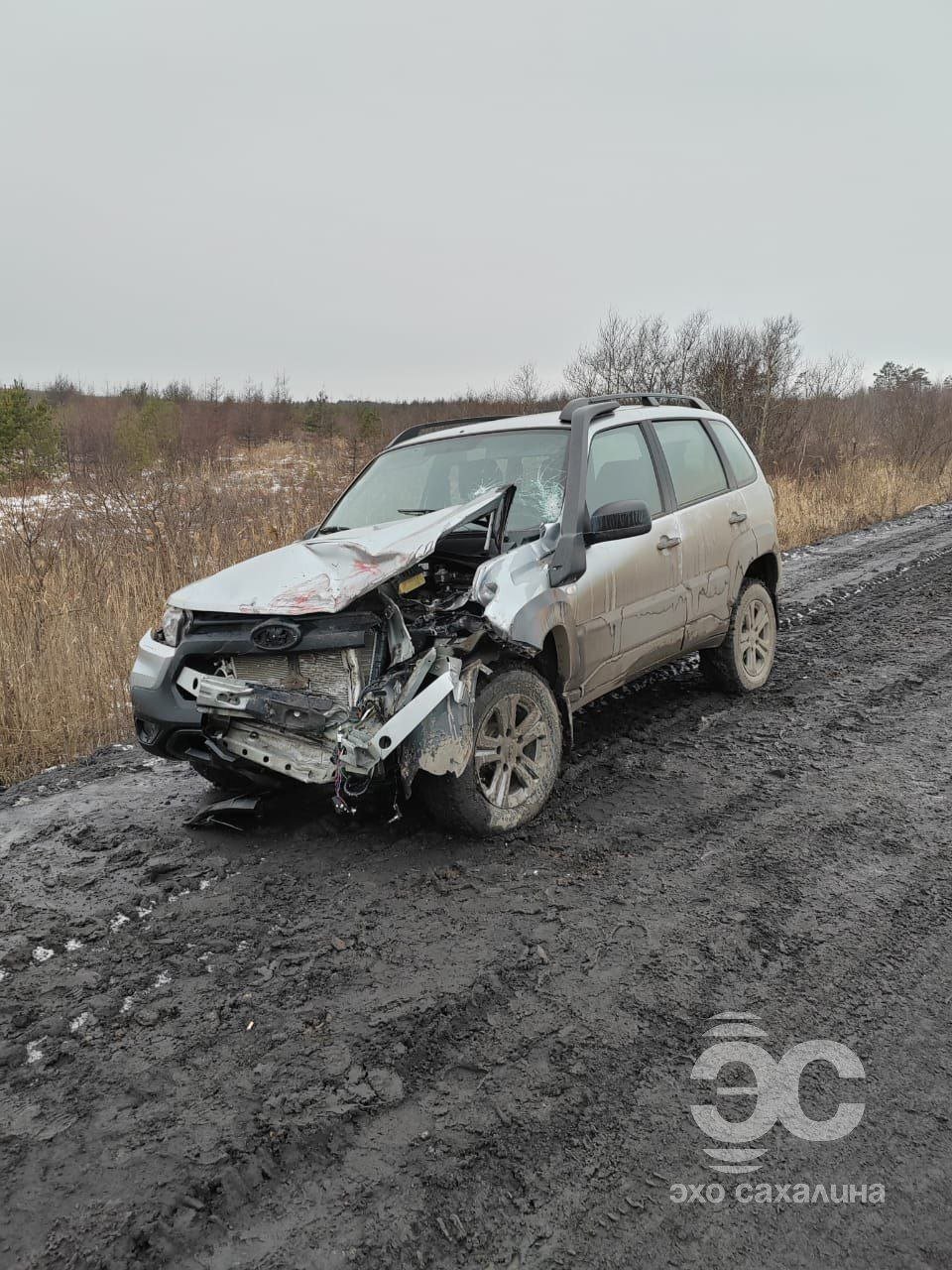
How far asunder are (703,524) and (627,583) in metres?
1.00

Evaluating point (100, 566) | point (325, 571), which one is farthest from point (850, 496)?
point (325, 571)

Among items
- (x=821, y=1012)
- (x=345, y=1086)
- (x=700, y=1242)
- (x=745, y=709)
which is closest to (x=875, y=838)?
(x=821, y=1012)

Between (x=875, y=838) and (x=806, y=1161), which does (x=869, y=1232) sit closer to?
(x=806, y=1161)

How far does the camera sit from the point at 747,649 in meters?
6.00

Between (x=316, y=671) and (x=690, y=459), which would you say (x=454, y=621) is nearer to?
(x=316, y=671)

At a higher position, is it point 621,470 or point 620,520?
point 621,470

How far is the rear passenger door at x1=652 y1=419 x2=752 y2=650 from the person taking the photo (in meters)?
5.24

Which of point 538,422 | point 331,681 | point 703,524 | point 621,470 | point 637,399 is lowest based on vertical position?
point 331,681

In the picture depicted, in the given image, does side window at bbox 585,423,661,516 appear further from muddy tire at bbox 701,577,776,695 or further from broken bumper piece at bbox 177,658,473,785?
broken bumper piece at bbox 177,658,473,785

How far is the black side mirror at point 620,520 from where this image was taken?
4.18m

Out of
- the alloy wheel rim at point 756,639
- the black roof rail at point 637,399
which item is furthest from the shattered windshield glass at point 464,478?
the alloy wheel rim at point 756,639

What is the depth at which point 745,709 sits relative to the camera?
5703 mm

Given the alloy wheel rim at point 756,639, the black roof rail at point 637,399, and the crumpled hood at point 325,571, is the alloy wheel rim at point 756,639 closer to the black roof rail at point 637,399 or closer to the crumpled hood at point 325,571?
the black roof rail at point 637,399

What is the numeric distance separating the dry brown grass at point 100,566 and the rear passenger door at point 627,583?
3.34m
